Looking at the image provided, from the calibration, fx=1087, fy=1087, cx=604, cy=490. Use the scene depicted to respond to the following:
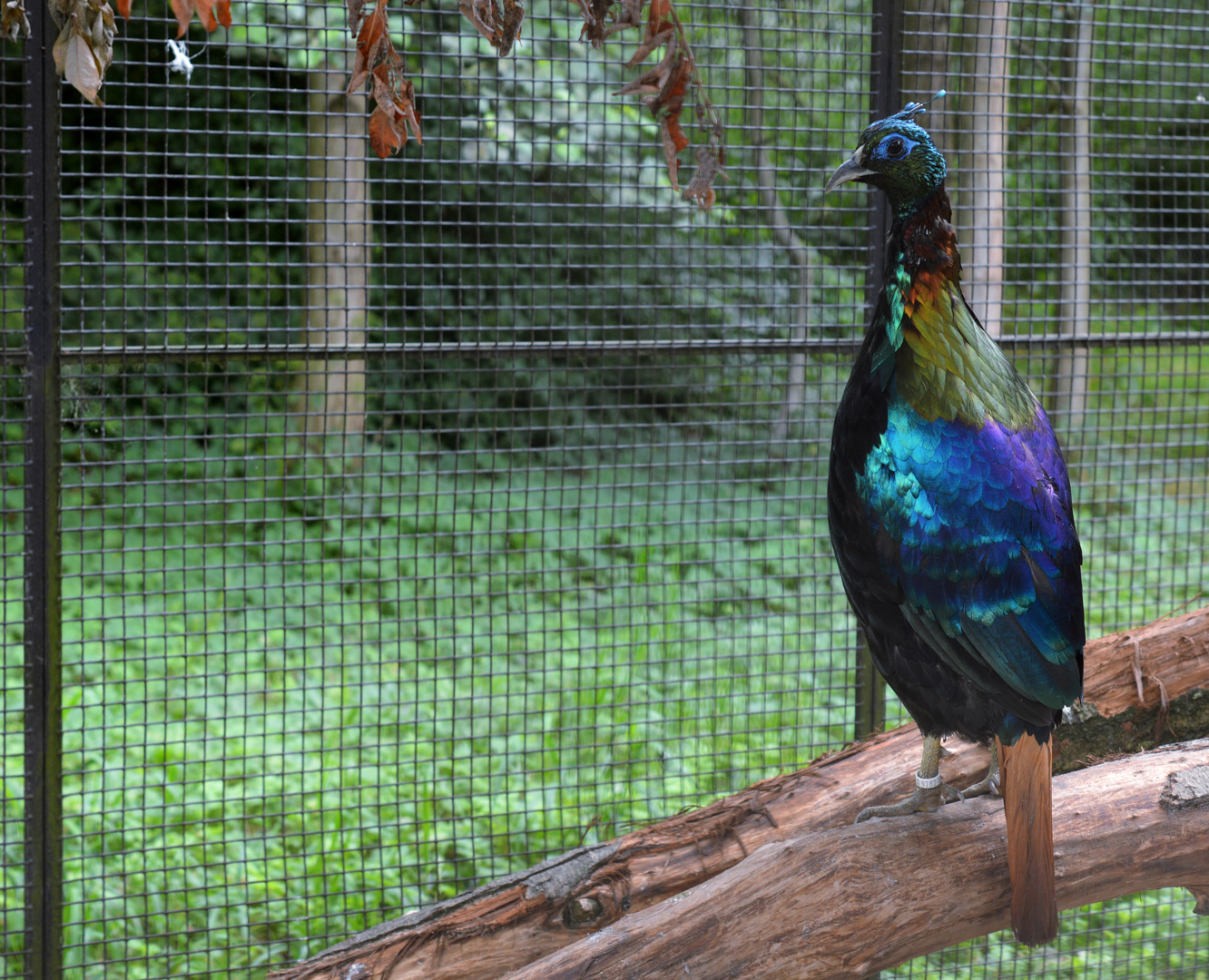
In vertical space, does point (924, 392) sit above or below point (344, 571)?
above

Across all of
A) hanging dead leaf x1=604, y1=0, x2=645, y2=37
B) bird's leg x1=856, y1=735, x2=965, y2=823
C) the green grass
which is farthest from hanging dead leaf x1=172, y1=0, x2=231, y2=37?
bird's leg x1=856, y1=735, x2=965, y2=823

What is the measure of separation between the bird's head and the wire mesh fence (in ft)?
2.72

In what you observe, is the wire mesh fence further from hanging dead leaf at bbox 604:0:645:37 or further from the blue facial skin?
the blue facial skin

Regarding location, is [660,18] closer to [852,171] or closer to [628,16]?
[628,16]

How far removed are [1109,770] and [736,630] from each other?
2.84m

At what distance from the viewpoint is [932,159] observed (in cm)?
176

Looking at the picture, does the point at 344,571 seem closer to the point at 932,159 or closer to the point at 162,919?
the point at 162,919

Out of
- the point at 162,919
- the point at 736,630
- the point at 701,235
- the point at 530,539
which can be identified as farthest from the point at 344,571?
the point at 701,235

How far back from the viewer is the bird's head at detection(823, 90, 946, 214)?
5.75ft

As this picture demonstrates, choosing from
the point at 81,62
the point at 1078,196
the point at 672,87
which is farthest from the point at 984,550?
the point at 1078,196

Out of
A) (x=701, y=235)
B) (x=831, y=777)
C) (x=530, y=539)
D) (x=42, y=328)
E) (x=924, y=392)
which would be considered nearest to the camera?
(x=924, y=392)

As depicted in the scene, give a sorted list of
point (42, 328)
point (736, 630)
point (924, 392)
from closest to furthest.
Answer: point (924, 392), point (42, 328), point (736, 630)

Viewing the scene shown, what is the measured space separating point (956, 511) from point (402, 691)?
317 cm

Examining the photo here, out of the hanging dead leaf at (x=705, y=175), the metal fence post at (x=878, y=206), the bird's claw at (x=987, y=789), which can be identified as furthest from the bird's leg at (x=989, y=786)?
the hanging dead leaf at (x=705, y=175)
